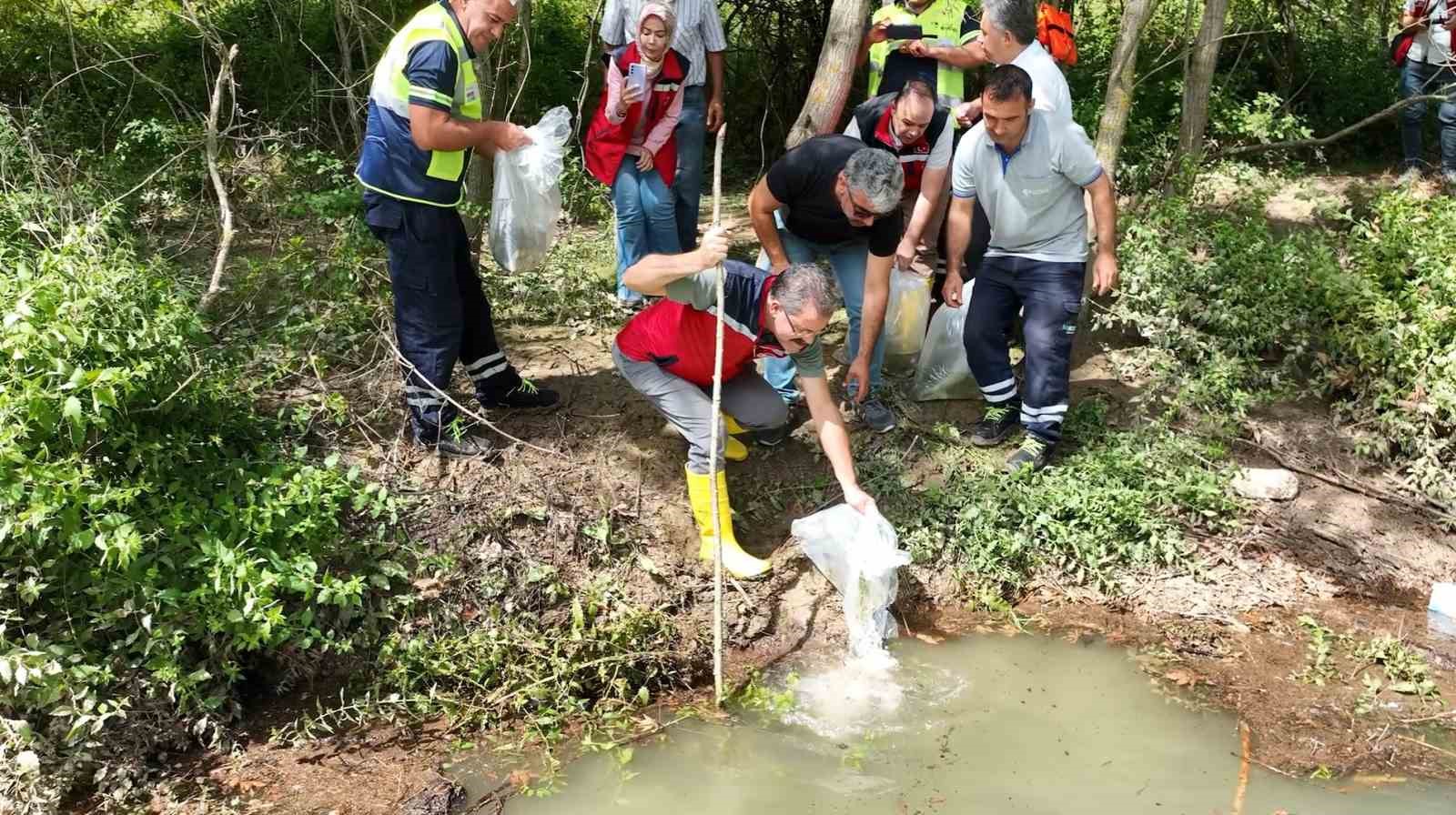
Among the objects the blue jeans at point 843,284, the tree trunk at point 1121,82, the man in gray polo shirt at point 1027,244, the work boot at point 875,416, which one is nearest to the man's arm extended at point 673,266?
the blue jeans at point 843,284

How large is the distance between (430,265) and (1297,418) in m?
4.00

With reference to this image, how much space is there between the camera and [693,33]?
5.38 meters

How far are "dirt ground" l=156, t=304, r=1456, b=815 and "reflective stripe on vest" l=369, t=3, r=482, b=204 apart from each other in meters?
1.14

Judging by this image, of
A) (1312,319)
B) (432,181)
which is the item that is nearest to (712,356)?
(432,181)

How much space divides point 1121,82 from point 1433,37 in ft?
9.58

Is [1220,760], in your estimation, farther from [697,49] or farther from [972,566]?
[697,49]

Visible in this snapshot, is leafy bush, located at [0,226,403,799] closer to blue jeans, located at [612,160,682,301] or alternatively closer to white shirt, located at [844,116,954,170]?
blue jeans, located at [612,160,682,301]

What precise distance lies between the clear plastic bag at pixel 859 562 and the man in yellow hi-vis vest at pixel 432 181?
1420 millimetres

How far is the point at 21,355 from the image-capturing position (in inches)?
134

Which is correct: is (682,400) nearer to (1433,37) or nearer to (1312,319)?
(1312,319)

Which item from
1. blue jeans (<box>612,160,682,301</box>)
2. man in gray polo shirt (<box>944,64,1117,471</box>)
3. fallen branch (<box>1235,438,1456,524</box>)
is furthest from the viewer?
blue jeans (<box>612,160,682,301</box>)

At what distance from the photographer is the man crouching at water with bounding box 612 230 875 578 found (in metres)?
3.85

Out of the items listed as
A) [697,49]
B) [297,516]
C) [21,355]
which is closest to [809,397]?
[297,516]

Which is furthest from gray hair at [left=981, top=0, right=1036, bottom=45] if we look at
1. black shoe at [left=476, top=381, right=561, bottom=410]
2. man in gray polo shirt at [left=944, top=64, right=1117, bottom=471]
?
black shoe at [left=476, top=381, right=561, bottom=410]
